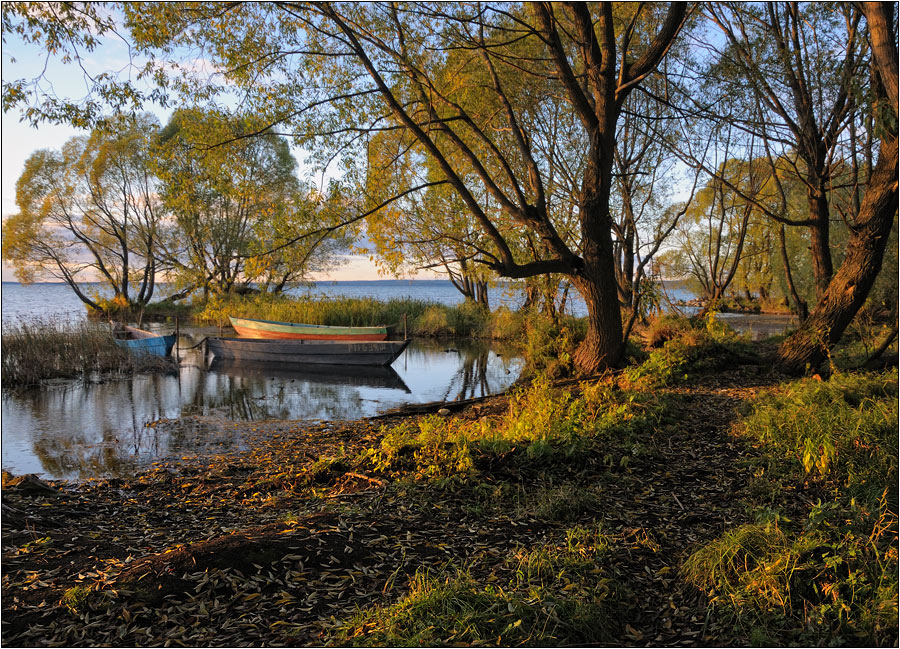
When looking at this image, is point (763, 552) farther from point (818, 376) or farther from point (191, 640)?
point (818, 376)

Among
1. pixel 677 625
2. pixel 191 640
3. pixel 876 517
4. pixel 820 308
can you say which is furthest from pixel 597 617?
pixel 820 308

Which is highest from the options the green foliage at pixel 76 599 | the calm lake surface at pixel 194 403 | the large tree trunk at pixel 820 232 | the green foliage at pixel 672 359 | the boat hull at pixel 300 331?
the large tree trunk at pixel 820 232

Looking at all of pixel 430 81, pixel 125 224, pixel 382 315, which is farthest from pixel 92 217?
pixel 430 81

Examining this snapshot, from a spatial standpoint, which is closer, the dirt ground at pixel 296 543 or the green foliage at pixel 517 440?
the dirt ground at pixel 296 543

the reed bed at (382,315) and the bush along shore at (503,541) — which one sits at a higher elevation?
the reed bed at (382,315)

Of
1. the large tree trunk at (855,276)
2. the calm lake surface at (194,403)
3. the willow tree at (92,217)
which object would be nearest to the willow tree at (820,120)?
the large tree trunk at (855,276)

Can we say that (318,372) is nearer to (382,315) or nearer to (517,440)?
(382,315)

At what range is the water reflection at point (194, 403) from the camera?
818 cm

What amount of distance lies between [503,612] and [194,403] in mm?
10630

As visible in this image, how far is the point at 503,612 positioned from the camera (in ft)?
9.06

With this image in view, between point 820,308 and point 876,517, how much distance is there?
657 cm

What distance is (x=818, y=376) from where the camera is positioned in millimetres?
8234

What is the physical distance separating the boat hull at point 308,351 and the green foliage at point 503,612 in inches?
555

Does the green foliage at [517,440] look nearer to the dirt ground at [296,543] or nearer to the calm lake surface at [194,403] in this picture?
the dirt ground at [296,543]
